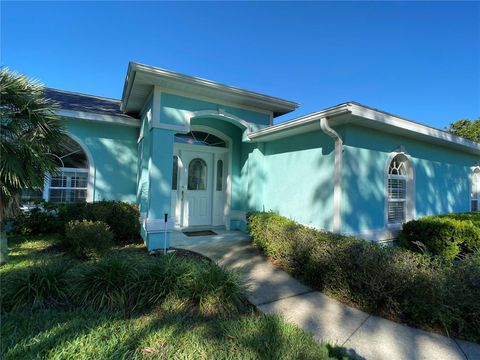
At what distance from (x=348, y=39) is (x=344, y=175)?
4.72 meters

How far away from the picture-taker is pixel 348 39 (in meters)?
7.33

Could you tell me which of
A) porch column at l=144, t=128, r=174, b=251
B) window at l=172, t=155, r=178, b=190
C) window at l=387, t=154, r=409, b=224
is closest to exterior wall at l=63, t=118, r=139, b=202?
window at l=172, t=155, r=178, b=190

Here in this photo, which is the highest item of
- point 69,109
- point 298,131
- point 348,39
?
point 348,39

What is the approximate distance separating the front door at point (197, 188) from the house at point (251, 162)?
0.11 ft

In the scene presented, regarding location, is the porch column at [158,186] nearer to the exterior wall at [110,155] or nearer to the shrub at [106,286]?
the shrub at [106,286]

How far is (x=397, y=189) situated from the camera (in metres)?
6.66

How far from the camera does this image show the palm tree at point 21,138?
4328 millimetres

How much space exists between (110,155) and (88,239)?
395cm

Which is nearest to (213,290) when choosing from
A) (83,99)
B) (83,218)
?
(83,218)

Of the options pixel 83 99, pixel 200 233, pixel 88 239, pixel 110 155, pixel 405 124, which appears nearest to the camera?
pixel 88 239

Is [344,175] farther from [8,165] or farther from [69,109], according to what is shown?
[69,109]

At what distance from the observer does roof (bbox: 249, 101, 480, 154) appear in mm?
4812

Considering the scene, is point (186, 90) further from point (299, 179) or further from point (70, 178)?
point (70, 178)

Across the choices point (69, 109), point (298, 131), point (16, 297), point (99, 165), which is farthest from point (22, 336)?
point (69, 109)
